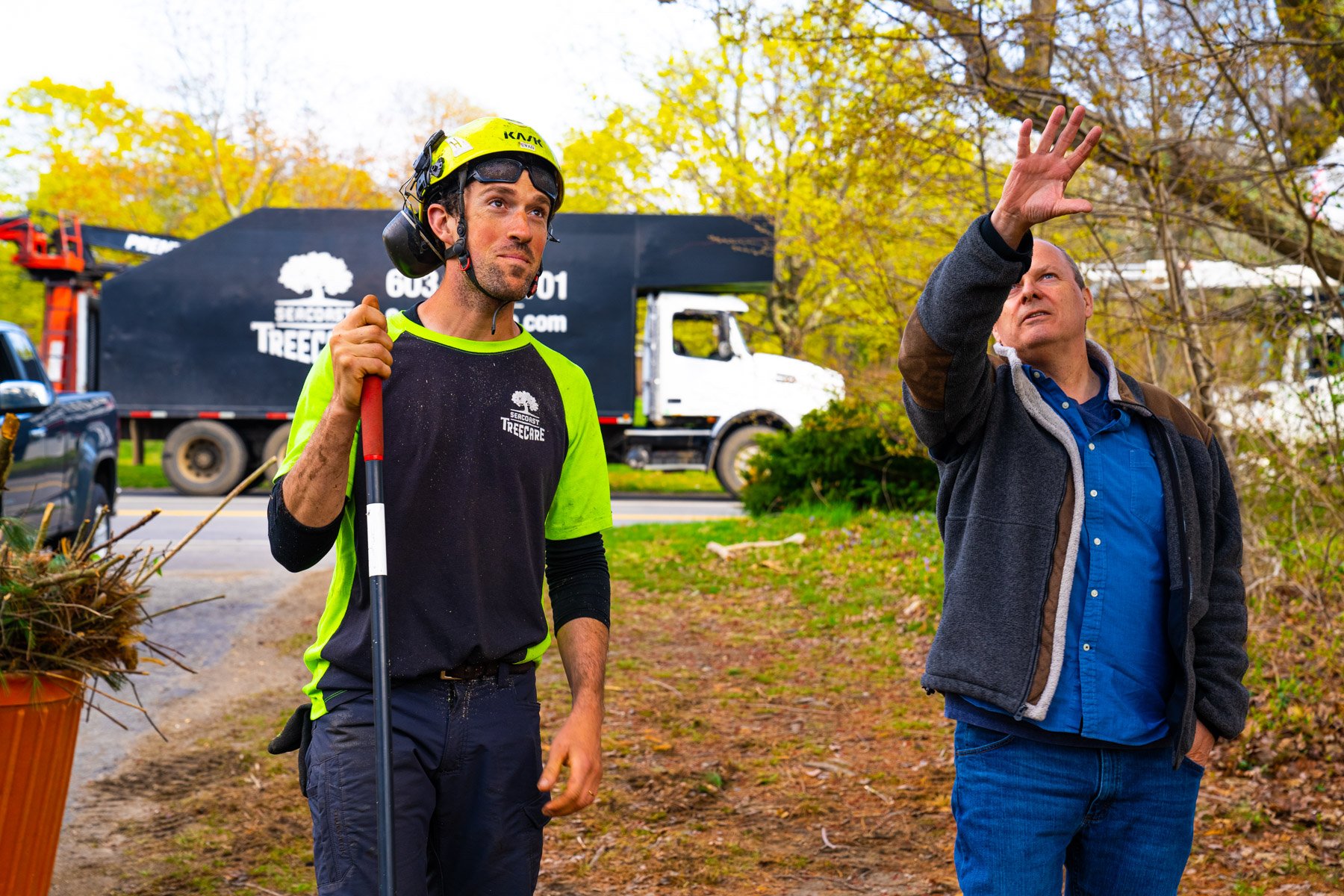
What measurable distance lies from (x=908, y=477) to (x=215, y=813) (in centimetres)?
921

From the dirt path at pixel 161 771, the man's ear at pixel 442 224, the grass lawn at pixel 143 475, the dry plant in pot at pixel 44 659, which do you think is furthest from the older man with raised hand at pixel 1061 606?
the grass lawn at pixel 143 475

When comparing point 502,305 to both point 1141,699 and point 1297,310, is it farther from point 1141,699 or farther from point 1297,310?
point 1297,310

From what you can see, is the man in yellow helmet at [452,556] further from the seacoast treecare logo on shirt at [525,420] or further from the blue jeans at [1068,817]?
the blue jeans at [1068,817]

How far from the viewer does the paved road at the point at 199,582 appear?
661 centimetres

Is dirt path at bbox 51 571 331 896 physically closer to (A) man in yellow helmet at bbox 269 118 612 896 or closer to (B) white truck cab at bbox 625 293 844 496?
(A) man in yellow helmet at bbox 269 118 612 896

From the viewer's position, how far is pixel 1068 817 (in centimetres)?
266

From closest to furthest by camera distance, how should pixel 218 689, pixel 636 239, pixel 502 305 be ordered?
pixel 502 305
pixel 218 689
pixel 636 239

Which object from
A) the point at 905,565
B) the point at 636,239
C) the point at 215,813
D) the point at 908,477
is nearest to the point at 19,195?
the point at 636,239

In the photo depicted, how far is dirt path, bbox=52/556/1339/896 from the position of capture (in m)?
4.69

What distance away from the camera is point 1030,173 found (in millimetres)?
2520

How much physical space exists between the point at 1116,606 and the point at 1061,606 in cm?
13

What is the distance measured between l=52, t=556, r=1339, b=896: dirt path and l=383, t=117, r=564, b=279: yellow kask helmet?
270 centimetres

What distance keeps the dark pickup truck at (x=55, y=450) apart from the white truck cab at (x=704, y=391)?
415 inches

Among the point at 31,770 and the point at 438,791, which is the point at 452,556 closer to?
the point at 438,791
